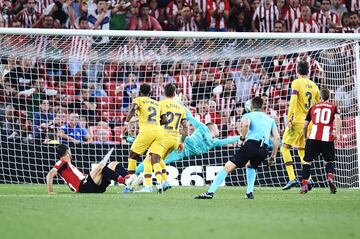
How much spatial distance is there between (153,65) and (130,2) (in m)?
2.89

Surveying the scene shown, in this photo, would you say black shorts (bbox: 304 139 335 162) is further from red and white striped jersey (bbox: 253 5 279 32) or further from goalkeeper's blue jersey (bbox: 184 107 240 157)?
red and white striped jersey (bbox: 253 5 279 32)

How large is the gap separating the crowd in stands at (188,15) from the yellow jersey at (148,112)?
6936mm

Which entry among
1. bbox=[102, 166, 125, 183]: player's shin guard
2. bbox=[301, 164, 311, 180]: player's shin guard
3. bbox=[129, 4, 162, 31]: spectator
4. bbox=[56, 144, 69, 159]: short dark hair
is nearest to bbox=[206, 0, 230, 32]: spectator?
bbox=[129, 4, 162, 31]: spectator

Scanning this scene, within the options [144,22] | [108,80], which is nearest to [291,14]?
[144,22]

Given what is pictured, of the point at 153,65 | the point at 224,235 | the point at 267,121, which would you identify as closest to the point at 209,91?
the point at 153,65

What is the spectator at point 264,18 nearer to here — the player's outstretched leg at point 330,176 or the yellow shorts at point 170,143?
the yellow shorts at point 170,143

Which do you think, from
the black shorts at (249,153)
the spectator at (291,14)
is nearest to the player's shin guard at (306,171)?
the black shorts at (249,153)

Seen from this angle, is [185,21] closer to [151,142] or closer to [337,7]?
→ [337,7]

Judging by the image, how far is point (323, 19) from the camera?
80.9 feet

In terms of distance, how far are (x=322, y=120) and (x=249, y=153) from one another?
2367mm

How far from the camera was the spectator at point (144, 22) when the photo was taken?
23.1 metres

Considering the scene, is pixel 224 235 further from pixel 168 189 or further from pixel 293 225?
pixel 168 189

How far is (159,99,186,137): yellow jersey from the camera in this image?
53.3ft

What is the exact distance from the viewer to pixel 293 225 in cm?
966
